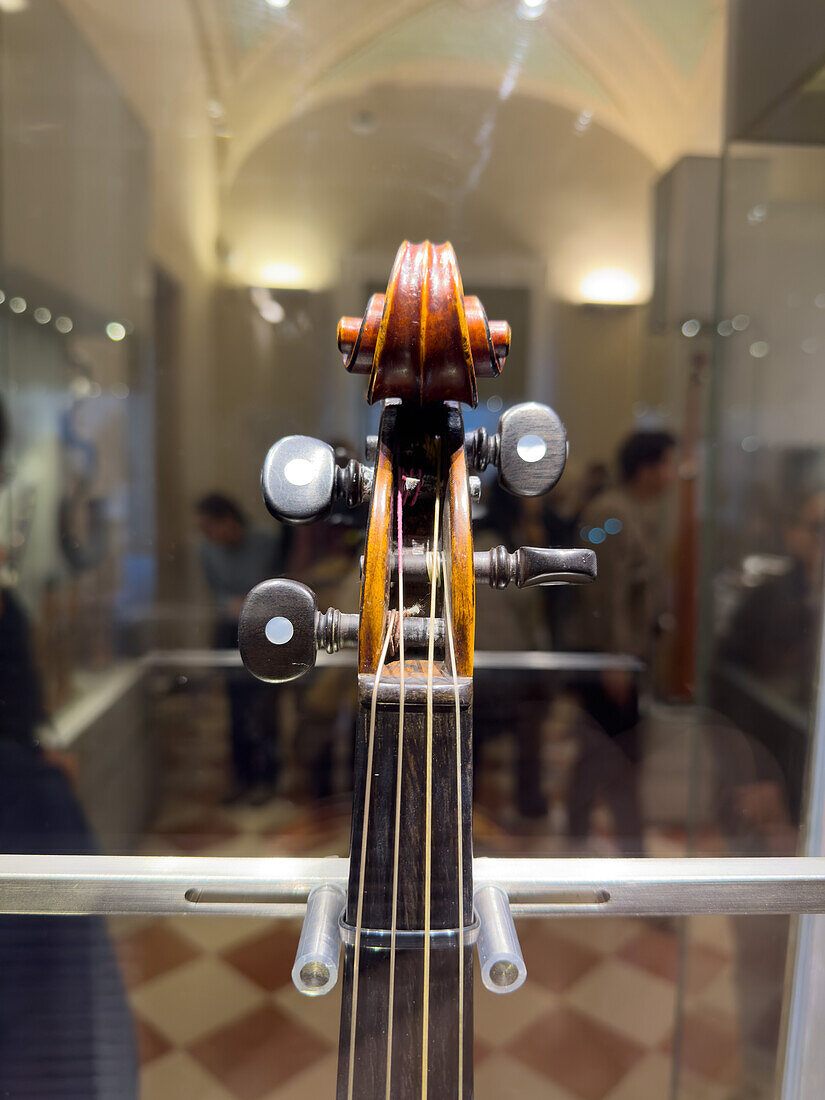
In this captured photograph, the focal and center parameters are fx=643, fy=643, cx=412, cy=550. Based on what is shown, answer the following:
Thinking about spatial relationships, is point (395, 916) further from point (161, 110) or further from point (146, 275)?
point (161, 110)

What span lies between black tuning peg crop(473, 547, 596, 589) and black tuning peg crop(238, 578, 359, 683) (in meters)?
0.17

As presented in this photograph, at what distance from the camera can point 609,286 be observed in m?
1.12

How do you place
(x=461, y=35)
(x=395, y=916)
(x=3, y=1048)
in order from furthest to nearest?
(x=3, y=1048)
(x=461, y=35)
(x=395, y=916)

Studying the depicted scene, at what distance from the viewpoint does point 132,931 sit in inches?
48.9

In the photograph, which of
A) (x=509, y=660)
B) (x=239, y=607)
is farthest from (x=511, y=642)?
(x=239, y=607)

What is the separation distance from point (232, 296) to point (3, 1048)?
1.40 metres

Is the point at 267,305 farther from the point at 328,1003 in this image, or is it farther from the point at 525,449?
the point at 328,1003

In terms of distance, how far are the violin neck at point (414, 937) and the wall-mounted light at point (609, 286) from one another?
846mm

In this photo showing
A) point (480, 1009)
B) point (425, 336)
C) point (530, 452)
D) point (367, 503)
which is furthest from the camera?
point (480, 1009)

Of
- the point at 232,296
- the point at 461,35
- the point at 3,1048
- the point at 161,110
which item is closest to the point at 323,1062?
the point at 3,1048

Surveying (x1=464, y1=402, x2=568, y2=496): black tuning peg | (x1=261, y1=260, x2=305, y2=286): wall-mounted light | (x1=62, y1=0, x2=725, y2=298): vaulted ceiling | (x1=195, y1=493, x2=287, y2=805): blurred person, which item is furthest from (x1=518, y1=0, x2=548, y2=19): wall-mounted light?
(x1=195, y1=493, x2=287, y2=805): blurred person

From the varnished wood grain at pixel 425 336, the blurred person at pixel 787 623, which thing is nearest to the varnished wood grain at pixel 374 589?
the varnished wood grain at pixel 425 336

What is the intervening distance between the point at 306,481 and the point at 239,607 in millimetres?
651

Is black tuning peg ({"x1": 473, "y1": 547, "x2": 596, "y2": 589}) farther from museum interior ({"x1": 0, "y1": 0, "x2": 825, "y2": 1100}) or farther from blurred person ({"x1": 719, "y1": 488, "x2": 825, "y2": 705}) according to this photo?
blurred person ({"x1": 719, "y1": 488, "x2": 825, "y2": 705})
